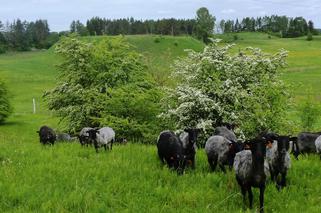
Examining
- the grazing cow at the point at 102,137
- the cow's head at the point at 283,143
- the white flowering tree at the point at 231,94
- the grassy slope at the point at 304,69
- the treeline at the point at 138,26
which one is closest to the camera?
the cow's head at the point at 283,143

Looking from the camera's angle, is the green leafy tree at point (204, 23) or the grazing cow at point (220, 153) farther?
the green leafy tree at point (204, 23)

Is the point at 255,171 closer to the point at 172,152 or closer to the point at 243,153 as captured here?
the point at 243,153

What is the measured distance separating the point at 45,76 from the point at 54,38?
114917 millimetres

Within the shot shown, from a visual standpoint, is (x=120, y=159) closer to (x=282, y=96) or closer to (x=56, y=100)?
(x=282, y=96)

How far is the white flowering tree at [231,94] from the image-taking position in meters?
21.5

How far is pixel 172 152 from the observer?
1380 centimetres

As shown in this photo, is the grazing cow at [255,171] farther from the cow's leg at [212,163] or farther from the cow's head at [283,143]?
the cow's leg at [212,163]

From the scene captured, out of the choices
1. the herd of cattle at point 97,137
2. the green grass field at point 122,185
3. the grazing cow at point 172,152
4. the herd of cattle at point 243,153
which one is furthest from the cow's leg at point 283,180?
the herd of cattle at point 97,137

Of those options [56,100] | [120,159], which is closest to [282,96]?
[120,159]

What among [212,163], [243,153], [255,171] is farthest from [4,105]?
[255,171]

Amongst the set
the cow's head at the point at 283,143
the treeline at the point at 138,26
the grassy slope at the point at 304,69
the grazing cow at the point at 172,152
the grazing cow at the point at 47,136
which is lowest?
the grassy slope at the point at 304,69

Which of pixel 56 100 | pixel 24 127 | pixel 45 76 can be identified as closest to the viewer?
pixel 56 100

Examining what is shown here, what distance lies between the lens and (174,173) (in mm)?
12898

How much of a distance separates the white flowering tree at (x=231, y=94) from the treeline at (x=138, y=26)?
457 ft
